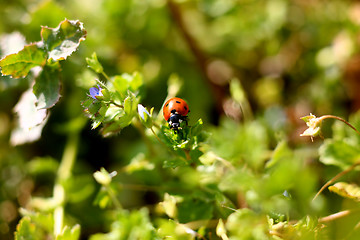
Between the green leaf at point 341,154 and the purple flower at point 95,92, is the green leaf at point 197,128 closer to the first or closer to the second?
the purple flower at point 95,92

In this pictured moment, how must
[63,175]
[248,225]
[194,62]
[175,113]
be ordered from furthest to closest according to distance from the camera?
[194,62]
[63,175]
[175,113]
[248,225]

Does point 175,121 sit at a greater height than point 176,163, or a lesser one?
greater

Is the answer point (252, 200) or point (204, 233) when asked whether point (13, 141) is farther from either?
point (252, 200)

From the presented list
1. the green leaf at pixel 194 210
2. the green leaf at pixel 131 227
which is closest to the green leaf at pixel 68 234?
the green leaf at pixel 131 227

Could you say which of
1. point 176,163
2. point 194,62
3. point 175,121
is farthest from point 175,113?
point 194,62

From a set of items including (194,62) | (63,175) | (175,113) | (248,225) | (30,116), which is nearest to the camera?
(248,225)

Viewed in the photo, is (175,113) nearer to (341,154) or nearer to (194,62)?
(341,154)
